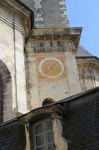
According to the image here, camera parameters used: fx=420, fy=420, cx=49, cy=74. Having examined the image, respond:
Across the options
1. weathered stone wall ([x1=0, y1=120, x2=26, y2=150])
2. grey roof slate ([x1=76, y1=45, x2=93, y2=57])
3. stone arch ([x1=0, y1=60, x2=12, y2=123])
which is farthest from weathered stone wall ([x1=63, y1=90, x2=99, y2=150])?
grey roof slate ([x1=76, y1=45, x2=93, y2=57])

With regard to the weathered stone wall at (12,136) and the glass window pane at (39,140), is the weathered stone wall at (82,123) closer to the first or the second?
the glass window pane at (39,140)

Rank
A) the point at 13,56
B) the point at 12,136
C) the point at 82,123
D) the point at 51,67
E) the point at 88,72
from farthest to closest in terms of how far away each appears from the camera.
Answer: the point at 88,72 → the point at 51,67 → the point at 13,56 → the point at 12,136 → the point at 82,123

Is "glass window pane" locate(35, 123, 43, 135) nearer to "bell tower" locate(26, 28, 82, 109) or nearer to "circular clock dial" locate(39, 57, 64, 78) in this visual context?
"bell tower" locate(26, 28, 82, 109)

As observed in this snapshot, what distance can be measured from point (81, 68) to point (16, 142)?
10.2 m

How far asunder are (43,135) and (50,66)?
761 cm

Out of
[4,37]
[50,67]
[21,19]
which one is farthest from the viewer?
[50,67]

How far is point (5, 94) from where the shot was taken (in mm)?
10789

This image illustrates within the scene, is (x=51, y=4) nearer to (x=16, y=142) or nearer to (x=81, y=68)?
(x=81, y=68)

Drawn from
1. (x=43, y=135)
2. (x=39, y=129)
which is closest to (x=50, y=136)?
(x=43, y=135)

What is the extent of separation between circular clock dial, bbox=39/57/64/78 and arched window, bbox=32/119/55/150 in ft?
23.9

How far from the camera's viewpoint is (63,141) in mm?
5629

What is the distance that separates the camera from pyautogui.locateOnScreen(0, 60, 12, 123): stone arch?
10.5 m

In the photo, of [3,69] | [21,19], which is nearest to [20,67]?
[3,69]

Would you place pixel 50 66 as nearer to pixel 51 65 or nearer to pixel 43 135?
pixel 51 65
